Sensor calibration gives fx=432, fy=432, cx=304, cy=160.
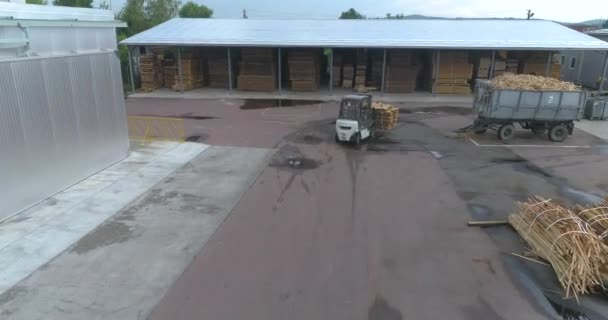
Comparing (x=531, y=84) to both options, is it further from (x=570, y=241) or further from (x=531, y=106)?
(x=570, y=241)

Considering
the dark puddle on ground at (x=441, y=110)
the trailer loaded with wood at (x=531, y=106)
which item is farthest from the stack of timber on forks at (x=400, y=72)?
the trailer loaded with wood at (x=531, y=106)

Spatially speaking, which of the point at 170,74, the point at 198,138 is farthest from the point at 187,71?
the point at 198,138

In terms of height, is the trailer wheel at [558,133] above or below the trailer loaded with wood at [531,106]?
below

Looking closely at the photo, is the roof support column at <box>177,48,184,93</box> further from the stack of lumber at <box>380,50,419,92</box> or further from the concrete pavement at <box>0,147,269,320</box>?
the concrete pavement at <box>0,147,269,320</box>

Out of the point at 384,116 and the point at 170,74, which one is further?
the point at 170,74

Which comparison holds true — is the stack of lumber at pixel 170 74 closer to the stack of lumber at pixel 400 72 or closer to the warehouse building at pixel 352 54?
the warehouse building at pixel 352 54

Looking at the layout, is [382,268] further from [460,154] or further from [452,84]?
[452,84]
